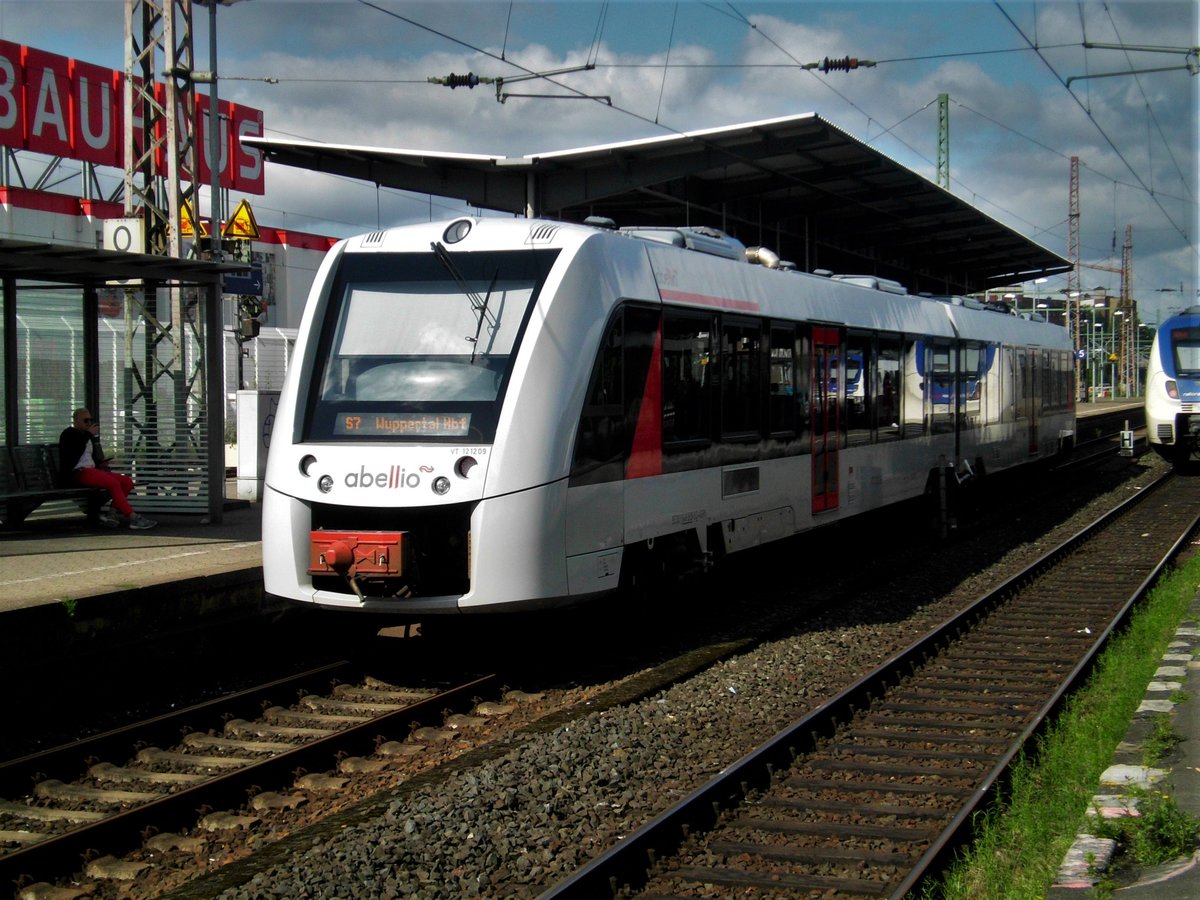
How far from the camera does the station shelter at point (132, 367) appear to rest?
41.2 feet

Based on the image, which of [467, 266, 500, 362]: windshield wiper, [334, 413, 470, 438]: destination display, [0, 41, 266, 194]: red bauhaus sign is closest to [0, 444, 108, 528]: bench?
[334, 413, 470, 438]: destination display

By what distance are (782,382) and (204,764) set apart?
6602 millimetres

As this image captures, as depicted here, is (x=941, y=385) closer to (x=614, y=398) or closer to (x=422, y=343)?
Answer: (x=614, y=398)

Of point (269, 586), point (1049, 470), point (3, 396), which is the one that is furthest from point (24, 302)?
point (1049, 470)

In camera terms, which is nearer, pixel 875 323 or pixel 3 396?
pixel 3 396

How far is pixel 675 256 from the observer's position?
1017 centimetres

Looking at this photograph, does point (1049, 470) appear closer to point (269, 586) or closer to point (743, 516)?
point (743, 516)

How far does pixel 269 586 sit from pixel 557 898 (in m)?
4.55

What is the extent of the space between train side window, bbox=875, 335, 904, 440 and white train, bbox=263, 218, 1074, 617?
3.99 metres

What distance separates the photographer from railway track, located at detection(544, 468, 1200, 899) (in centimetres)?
544

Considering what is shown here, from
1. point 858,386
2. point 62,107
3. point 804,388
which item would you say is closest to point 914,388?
point 858,386

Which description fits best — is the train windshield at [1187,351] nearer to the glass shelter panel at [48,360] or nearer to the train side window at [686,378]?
the train side window at [686,378]

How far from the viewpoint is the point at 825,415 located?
43.2 ft

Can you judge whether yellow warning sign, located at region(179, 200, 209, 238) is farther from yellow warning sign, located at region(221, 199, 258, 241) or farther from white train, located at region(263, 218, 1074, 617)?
white train, located at region(263, 218, 1074, 617)
